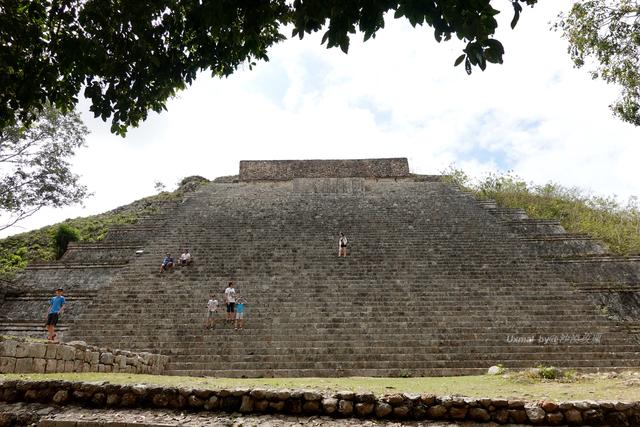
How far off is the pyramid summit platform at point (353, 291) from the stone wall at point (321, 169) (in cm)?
447

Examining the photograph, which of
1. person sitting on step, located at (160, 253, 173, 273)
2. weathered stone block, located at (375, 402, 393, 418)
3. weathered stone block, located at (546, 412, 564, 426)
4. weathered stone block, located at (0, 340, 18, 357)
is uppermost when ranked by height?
person sitting on step, located at (160, 253, 173, 273)

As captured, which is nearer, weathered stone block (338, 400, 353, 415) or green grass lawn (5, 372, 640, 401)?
weathered stone block (338, 400, 353, 415)

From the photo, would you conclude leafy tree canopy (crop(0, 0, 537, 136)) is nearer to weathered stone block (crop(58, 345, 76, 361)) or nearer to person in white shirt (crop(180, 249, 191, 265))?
weathered stone block (crop(58, 345, 76, 361))

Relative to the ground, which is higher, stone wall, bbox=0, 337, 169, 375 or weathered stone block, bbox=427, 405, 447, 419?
stone wall, bbox=0, 337, 169, 375

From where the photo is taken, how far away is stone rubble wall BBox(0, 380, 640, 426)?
12.5 ft

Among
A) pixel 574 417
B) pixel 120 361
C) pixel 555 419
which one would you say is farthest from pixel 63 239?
pixel 574 417

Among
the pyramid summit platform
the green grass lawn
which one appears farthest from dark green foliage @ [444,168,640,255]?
the green grass lawn

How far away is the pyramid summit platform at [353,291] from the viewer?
835 centimetres

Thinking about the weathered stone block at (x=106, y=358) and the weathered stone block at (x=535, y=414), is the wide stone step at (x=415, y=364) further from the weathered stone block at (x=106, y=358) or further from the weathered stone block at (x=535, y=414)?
the weathered stone block at (x=535, y=414)

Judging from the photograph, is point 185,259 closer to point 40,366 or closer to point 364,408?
point 40,366

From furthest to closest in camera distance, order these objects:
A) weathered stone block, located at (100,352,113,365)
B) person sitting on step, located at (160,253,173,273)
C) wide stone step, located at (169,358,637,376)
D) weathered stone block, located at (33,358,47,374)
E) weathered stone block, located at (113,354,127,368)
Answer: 1. person sitting on step, located at (160,253,173,273)
2. wide stone step, located at (169,358,637,376)
3. weathered stone block, located at (113,354,127,368)
4. weathered stone block, located at (100,352,113,365)
5. weathered stone block, located at (33,358,47,374)

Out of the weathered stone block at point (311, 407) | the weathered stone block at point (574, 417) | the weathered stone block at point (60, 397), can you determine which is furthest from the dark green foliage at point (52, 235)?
the weathered stone block at point (574, 417)

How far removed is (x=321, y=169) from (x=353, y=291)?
444 inches

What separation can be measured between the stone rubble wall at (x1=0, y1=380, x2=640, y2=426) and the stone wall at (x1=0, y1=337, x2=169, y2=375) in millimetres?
693
